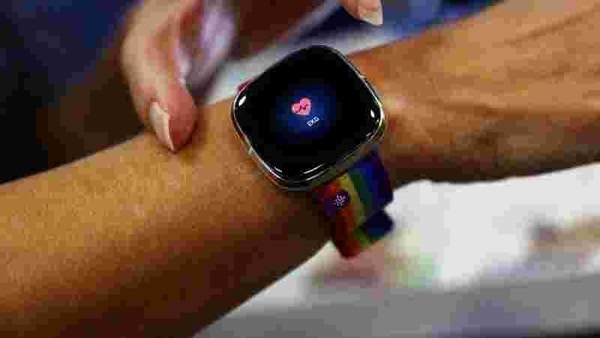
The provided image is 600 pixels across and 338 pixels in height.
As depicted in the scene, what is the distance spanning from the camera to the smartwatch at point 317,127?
2.28ft

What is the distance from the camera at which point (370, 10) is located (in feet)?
2.43

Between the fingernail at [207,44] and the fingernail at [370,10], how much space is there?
8.4 inches

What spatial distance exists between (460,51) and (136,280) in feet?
1.26

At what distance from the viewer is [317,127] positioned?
27.7 inches

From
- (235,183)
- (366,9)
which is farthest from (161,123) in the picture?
(366,9)

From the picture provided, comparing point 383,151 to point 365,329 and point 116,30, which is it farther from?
point 116,30

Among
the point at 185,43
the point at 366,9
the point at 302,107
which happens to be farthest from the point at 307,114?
the point at 185,43

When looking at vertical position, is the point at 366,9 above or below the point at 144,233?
above

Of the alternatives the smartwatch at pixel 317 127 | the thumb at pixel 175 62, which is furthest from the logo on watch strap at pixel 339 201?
the thumb at pixel 175 62

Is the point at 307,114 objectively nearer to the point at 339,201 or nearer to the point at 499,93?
the point at 339,201

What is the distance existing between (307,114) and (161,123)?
14 cm

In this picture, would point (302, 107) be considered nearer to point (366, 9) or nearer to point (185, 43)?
point (366, 9)

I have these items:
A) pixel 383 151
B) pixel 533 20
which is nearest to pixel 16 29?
pixel 383 151

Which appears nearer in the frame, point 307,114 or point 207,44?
Result: point 307,114
